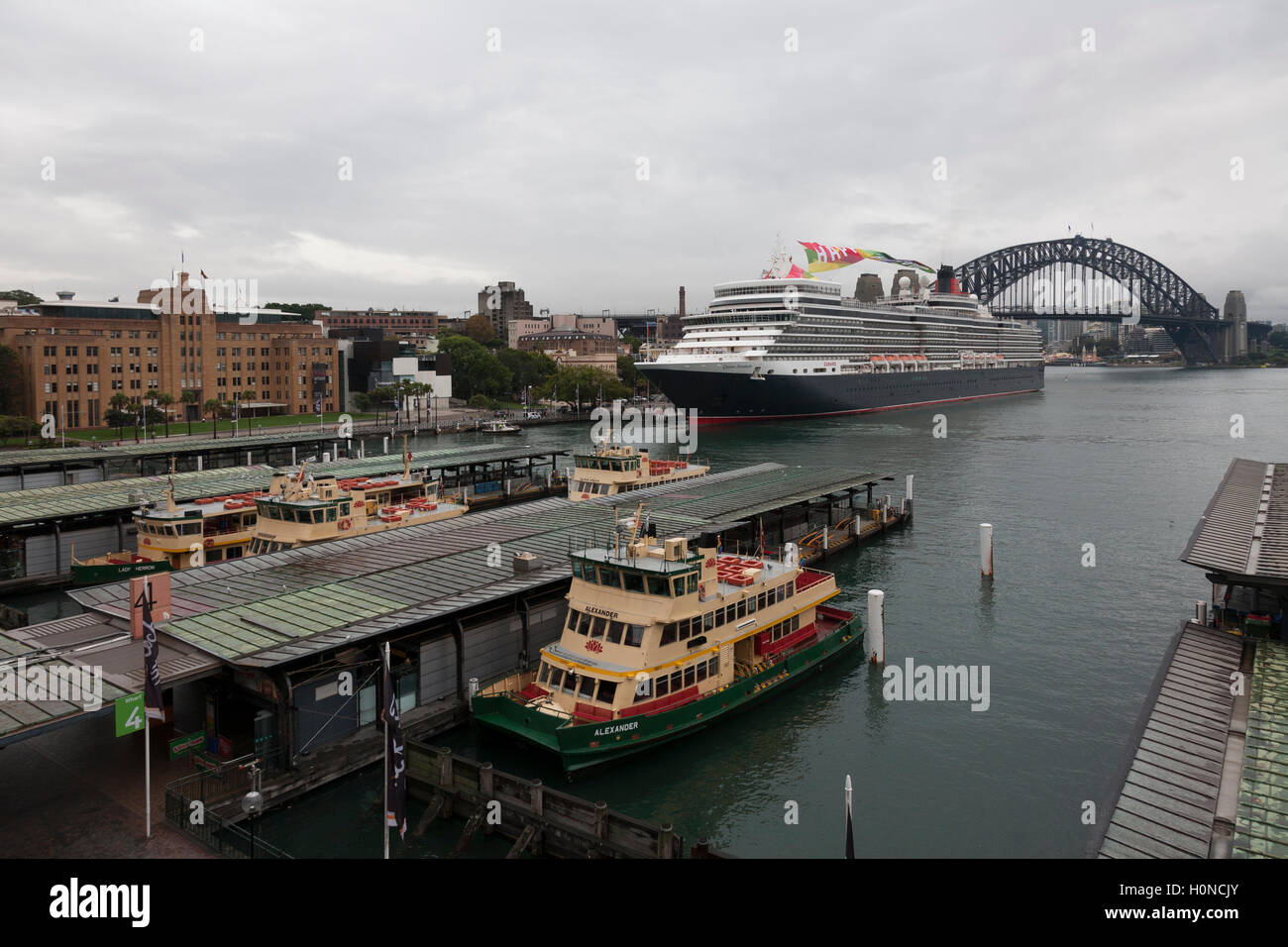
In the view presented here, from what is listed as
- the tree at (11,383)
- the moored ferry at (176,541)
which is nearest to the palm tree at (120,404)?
the tree at (11,383)

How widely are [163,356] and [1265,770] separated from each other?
12137cm

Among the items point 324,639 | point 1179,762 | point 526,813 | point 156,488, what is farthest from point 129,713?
point 156,488

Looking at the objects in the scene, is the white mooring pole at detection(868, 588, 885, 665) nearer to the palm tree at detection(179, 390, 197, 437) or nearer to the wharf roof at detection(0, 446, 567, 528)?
the wharf roof at detection(0, 446, 567, 528)

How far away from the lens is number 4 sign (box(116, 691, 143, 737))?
1841 centimetres

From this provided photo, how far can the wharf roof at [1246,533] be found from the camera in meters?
24.8

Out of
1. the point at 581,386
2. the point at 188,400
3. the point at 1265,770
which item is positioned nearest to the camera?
the point at 1265,770

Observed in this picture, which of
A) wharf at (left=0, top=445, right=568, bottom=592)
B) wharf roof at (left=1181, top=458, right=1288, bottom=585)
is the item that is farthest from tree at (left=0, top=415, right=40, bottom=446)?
wharf roof at (left=1181, top=458, right=1288, bottom=585)

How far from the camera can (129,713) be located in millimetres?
18734

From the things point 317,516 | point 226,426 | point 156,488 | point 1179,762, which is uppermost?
point 226,426

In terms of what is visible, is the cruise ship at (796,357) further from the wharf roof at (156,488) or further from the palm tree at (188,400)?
the palm tree at (188,400)

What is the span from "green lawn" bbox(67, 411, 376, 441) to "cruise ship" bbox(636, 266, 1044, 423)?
152ft

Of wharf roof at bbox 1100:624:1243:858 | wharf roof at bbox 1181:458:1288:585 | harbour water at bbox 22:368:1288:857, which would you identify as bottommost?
harbour water at bbox 22:368:1288:857

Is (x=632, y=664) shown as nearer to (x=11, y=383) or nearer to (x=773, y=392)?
(x=773, y=392)

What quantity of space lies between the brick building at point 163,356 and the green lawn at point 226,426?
2.18 m
